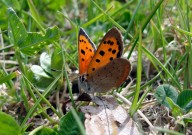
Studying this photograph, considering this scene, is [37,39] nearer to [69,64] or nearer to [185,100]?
[69,64]

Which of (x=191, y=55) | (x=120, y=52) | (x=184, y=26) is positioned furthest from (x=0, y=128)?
(x=184, y=26)

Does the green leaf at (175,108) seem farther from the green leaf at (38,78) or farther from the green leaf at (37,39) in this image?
the green leaf at (38,78)

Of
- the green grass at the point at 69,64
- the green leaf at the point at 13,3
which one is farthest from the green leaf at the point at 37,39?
the green leaf at the point at 13,3

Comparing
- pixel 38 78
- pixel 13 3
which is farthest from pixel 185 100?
pixel 13 3

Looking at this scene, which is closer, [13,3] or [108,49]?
[108,49]

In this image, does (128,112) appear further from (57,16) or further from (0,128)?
(57,16)

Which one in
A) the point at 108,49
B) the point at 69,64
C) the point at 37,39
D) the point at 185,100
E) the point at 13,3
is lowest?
the point at 185,100
